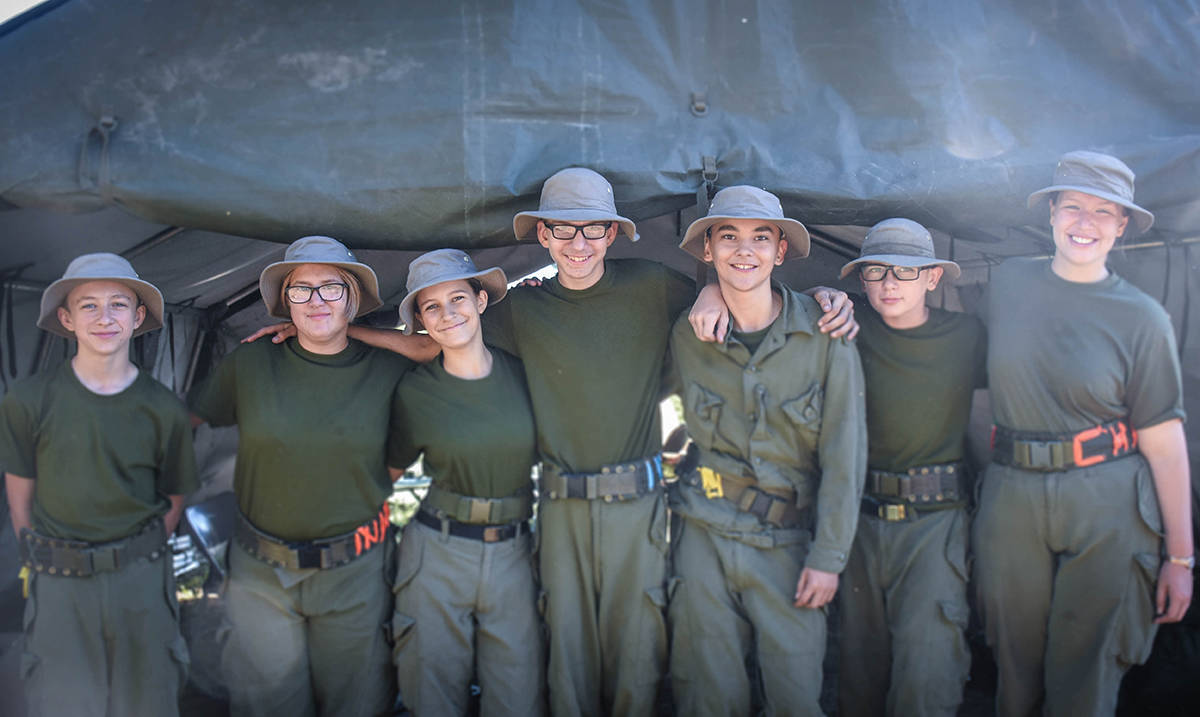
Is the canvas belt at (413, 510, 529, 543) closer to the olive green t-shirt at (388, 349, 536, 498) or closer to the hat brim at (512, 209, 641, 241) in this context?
the olive green t-shirt at (388, 349, 536, 498)

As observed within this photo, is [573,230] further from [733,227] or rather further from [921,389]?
[921,389]

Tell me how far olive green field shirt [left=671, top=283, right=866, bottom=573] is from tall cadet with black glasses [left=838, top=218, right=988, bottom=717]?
0.83 ft

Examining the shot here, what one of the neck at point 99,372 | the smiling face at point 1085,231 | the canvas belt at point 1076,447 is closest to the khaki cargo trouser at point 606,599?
the canvas belt at point 1076,447

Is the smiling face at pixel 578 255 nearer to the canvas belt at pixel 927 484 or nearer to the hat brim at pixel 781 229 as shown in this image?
the hat brim at pixel 781 229

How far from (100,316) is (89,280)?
0.49 ft

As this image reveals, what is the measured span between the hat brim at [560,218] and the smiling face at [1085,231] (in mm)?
1622

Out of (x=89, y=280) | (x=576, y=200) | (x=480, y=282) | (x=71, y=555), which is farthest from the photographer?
(x=480, y=282)

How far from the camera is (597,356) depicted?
10.5 feet

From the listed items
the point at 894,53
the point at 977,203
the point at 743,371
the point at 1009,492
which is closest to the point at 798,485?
the point at 743,371

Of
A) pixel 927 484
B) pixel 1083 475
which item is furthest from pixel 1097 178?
pixel 927 484

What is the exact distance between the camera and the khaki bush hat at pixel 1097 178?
2963 mm

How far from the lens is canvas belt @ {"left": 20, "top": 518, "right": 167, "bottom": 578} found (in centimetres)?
282

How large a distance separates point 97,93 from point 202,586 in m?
3.95

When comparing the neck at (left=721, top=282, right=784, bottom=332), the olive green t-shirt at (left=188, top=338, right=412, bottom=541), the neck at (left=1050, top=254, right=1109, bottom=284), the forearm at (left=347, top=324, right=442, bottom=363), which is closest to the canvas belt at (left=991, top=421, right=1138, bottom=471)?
the neck at (left=1050, top=254, right=1109, bottom=284)
